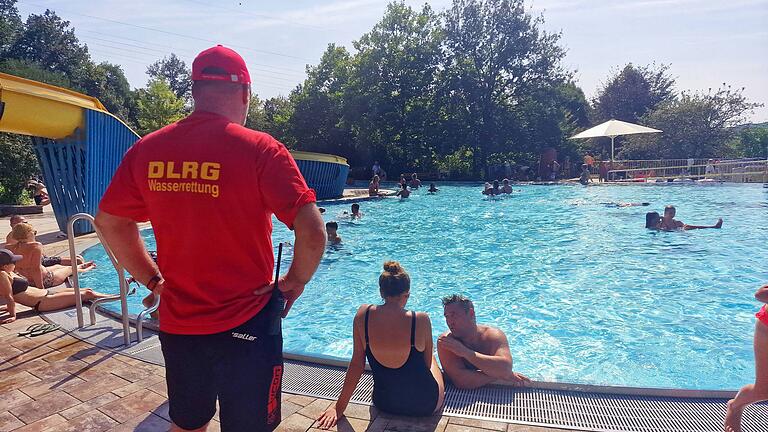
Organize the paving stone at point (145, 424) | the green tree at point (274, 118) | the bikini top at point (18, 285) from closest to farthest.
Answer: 1. the paving stone at point (145, 424)
2. the bikini top at point (18, 285)
3. the green tree at point (274, 118)

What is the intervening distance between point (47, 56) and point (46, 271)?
4713cm

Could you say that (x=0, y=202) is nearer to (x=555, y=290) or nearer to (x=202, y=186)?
(x=555, y=290)

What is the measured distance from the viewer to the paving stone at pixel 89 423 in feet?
9.71

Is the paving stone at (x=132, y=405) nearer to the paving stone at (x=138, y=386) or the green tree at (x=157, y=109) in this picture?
the paving stone at (x=138, y=386)

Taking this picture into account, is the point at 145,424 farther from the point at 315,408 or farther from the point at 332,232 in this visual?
the point at 332,232

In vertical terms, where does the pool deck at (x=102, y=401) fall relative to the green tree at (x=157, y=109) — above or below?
below

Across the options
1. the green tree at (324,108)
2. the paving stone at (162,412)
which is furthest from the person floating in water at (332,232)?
the green tree at (324,108)

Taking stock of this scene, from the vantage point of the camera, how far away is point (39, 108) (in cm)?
891

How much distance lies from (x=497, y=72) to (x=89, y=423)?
32.8 m

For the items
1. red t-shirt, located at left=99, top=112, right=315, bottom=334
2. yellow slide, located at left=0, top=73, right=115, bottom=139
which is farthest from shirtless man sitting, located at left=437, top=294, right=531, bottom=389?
yellow slide, located at left=0, top=73, right=115, bottom=139

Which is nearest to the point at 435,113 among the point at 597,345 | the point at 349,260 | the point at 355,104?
the point at 355,104

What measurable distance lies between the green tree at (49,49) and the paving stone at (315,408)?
48271 mm

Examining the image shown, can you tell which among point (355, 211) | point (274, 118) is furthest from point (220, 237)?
point (274, 118)

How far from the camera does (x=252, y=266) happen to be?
1.83 metres
